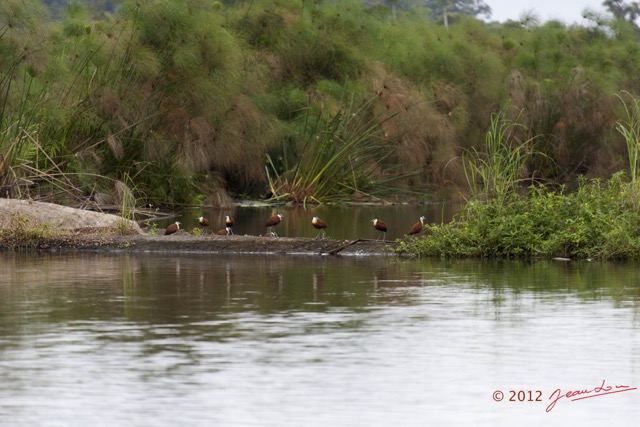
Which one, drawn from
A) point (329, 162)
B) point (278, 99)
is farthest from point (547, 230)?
point (278, 99)

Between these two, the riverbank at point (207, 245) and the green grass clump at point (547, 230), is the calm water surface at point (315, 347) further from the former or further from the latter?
the riverbank at point (207, 245)

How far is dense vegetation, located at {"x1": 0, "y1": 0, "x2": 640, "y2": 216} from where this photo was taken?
23.8m

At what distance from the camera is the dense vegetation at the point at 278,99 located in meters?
23.8

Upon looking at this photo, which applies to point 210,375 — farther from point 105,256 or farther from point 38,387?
point 105,256

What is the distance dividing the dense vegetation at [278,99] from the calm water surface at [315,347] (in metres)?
7.72

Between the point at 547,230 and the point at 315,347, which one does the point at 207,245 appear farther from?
the point at 315,347

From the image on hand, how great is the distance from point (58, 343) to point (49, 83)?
52.0 feet

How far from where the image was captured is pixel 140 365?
7.75 meters

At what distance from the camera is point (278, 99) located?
107ft

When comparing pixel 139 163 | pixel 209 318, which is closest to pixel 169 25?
pixel 139 163
